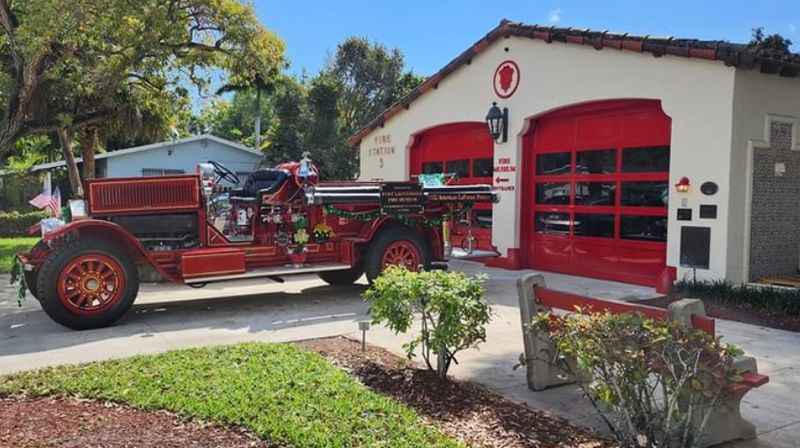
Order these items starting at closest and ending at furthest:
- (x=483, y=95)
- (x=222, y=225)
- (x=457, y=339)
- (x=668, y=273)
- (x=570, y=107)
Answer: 1. (x=457, y=339)
2. (x=222, y=225)
3. (x=668, y=273)
4. (x=570, y=107)
5. (x=483, y=95)

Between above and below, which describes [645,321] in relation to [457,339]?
above

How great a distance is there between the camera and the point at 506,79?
41.5 feet

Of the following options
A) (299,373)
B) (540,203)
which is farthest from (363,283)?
(299,373)

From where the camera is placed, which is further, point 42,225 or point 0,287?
point 0,287

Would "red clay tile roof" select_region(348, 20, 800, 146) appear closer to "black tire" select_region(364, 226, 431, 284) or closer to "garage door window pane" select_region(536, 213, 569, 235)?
"garage door window pane" select_region(536, 213, 569, 235)

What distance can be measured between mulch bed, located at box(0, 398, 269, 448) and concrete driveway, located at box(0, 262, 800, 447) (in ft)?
4.86

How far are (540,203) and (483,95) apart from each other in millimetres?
2626

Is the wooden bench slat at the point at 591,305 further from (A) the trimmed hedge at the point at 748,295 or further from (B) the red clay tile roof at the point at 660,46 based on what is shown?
(B) the red clay tile roof at the point at 660,46

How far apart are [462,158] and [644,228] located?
498cm

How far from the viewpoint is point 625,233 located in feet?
35.2

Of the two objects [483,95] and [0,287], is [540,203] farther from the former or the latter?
[0,287]

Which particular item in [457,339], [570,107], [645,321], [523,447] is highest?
[570,107]

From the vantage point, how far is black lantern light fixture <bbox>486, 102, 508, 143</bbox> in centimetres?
1261

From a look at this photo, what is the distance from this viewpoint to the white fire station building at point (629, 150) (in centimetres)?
916
